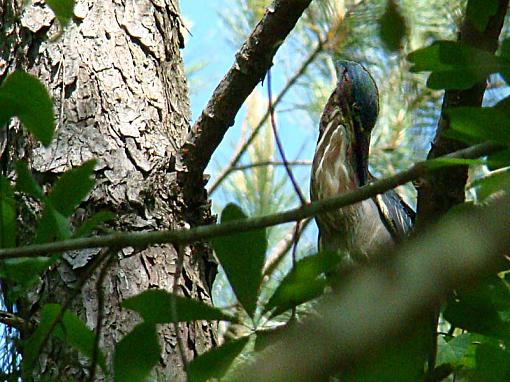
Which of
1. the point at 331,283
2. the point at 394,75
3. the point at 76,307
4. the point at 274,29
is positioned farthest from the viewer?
the point at 394,75

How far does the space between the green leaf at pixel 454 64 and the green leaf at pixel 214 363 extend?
0.26 metres

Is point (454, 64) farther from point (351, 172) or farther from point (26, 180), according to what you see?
point (351, 172)

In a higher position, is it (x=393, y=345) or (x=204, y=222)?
(x=204, y=222)

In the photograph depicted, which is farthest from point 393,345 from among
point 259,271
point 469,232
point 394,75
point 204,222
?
point 394,75

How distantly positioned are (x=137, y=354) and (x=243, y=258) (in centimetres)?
11

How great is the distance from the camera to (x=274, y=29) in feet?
5.14

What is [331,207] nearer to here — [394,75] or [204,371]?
[204,371]

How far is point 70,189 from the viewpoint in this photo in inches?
31.1

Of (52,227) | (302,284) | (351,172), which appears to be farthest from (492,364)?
(351,172)

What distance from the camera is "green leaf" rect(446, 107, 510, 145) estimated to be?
654 mm

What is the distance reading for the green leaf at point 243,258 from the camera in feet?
2.27

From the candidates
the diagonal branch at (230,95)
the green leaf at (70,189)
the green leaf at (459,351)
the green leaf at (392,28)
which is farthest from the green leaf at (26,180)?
the diagonal branch at (230,95)

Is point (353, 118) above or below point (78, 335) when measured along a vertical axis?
above

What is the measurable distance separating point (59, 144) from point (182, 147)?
0.21 metres
